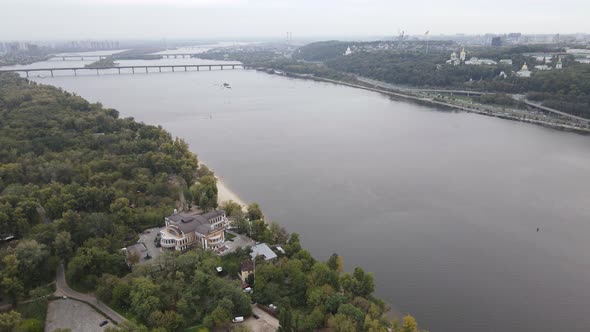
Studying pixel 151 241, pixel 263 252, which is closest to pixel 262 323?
pixel 263 252

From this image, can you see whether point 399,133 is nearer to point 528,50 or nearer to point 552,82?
point 552,82

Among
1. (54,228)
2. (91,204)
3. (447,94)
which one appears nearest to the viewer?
(54,228)

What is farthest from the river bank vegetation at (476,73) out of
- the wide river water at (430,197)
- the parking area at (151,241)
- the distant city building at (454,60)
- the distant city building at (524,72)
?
the parking area at (151,241)

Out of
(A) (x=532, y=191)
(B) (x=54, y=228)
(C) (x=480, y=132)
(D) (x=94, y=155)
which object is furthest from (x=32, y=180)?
(C) (x=480, y=132)

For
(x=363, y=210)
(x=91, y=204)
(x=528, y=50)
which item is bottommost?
(x=363, y=210)

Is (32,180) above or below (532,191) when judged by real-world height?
above

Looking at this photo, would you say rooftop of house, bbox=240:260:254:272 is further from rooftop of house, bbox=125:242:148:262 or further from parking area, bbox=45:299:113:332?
parking area, bbox=45:299:113:332

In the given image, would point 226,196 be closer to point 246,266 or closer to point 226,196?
point 226,196
